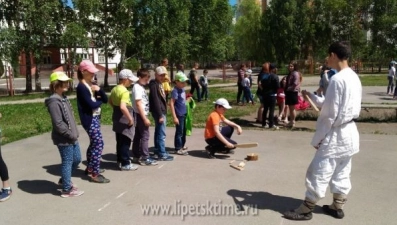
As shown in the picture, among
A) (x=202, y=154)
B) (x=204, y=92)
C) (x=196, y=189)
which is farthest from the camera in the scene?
(x=204, y=92)

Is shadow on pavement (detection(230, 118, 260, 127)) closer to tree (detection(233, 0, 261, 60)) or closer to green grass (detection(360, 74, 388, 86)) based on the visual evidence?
green grass (detection(360, 74, 388, 86))

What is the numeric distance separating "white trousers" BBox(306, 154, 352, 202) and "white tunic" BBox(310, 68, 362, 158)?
0.08 meters

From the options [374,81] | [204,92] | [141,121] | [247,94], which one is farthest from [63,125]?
[374,81]

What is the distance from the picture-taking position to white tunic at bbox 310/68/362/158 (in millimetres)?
3941

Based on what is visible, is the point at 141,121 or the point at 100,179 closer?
the point at 100,179

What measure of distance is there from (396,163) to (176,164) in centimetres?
380

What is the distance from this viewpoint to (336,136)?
4.03 metres

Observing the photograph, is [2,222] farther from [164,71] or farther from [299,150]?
[299,150]

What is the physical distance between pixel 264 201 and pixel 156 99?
2707 millimetres

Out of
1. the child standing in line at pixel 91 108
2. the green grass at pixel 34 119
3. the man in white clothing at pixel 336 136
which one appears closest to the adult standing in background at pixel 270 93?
the green grass at pixel 34 119

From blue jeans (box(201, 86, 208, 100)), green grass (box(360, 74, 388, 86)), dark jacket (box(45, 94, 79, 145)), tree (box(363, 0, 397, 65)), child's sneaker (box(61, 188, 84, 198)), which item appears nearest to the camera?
dark jacket (box(45, 94, 79, 145))

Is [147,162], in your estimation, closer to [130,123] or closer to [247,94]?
[130,123]

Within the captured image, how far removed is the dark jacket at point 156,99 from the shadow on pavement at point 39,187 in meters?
2.02

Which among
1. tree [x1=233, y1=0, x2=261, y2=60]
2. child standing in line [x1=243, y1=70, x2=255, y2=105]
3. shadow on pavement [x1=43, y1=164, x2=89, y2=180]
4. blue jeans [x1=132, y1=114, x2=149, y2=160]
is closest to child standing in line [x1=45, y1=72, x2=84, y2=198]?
shadow on pavement [x1=43, y1=164, x2=89, y2=180]
